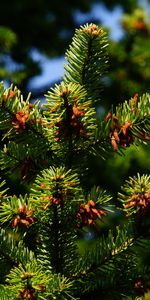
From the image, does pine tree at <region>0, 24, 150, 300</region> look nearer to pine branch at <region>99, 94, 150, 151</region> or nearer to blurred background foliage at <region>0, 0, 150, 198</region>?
pine branch at <region>99, 94, 150, 151</region>

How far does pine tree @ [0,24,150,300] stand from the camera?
1.24m

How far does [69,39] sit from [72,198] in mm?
6280

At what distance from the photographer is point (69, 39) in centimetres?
733

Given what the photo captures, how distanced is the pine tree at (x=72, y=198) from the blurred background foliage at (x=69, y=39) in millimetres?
3381

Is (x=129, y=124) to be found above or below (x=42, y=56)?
below

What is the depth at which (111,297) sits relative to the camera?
4.45ft

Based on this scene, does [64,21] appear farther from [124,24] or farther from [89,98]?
[89,98]

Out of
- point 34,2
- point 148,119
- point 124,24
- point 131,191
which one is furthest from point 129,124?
point 34,2

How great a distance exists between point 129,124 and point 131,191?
17 cm

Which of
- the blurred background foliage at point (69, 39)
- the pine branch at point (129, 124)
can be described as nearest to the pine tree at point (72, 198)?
the pine branch at point (129, 124)

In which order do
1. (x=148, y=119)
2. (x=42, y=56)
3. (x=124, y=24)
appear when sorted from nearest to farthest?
(x=148, y=119)
(x=124, y=24)
(x=42, y=56)

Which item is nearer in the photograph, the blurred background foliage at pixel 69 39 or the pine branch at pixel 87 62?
the pine branch at pixel 87 62

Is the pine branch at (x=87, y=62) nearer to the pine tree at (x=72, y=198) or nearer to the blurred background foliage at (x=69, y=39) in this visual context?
the pine tree at (x=72, y=198)

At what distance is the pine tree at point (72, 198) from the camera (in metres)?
1.24
